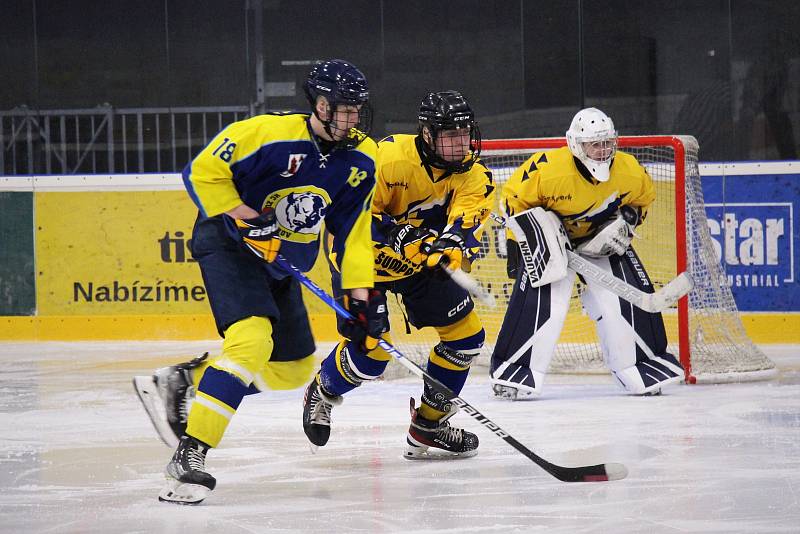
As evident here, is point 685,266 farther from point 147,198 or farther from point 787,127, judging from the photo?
point 147,198

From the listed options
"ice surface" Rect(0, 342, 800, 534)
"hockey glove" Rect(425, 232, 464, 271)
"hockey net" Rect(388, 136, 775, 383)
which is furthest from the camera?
"hockey net" Rect(388, 136, 775, 383)

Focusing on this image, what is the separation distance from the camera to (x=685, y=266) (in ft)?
15.4

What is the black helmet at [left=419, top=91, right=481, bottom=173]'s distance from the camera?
317cm

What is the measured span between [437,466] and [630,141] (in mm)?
2243

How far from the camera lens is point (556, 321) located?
4414 millimetres

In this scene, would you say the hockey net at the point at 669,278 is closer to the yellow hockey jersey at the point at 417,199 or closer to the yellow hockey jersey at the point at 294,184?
the yellow hockey jersey at the point at 417,199

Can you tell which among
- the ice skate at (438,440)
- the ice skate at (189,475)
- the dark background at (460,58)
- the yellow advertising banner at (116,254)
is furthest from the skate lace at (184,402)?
the dark background at (460,58)

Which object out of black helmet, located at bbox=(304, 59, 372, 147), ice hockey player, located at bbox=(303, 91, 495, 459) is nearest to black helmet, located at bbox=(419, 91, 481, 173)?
ice hockey player, located at bbox=(303, 91, 495, 459)

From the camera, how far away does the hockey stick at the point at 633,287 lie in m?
4.32

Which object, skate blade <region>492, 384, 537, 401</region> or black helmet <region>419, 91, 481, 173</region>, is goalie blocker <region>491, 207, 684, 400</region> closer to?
skate blade <region>492, 384, 537, 401</region>

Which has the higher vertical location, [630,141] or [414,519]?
[630,141]

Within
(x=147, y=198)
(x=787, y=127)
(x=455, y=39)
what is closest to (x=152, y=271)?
(x=147, y=198)

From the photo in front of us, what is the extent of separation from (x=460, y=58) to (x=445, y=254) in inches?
153

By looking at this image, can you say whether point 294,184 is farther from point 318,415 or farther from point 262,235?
point 318,415
